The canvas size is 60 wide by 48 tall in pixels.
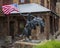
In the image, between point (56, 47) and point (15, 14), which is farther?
point (15, 14)

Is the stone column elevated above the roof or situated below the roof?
below

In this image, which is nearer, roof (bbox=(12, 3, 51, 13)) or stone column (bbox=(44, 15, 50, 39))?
stone column (bbox=(44, 15, 50, 39))

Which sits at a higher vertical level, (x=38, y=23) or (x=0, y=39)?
(x=38, y=23)

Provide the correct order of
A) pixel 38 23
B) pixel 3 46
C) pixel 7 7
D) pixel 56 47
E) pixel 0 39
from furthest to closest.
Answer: pixel 0 39 < pixel 7 7 < pixel 3 46 < pixel 38 23 < pixel 56 47

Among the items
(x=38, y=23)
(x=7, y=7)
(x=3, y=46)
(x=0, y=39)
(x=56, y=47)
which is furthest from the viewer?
(x=0, y=39)

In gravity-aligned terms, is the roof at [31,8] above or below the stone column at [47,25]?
above

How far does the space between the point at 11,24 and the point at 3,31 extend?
48.3 inches

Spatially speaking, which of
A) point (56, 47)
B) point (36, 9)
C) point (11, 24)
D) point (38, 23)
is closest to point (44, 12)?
point (36, 9)

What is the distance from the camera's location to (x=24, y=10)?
1097 inches

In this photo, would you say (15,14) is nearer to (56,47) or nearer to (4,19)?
(4,19)

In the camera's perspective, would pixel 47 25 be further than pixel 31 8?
No

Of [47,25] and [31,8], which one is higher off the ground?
[31,8]

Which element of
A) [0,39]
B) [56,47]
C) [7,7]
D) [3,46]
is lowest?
[0,39]

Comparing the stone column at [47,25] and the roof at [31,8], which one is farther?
the roof at [31,8]
